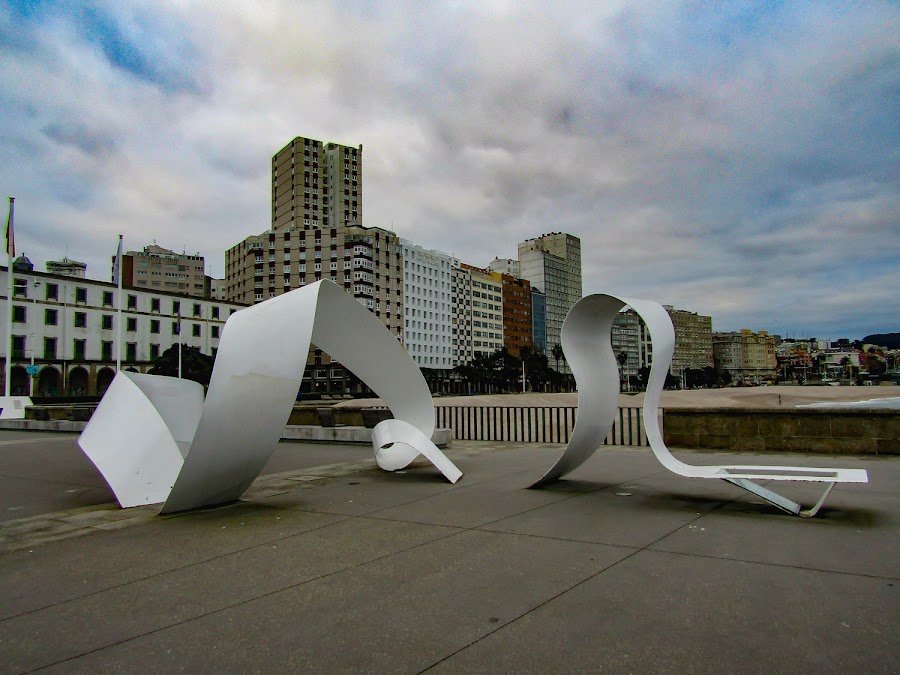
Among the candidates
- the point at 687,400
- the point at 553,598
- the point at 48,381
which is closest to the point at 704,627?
the point at 553,598

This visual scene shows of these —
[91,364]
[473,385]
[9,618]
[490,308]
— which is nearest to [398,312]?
[473,385]

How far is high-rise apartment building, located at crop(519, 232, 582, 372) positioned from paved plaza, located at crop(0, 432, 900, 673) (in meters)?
167

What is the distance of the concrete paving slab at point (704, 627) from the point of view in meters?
3.40

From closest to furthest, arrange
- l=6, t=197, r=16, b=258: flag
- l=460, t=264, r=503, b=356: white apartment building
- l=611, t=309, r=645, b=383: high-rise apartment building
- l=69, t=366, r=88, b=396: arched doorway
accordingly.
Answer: l=6, t=197, r=16, b=258: flag
l=69, t=366, r=88, b=396: arched doorway
l=460, t=264, r=503, b=356: white apartment building
l=611, t=309, r=645, b=383: high-rise apartment building

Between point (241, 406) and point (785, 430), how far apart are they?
472 inches

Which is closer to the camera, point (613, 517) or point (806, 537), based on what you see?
point (806, 537)

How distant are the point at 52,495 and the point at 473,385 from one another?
119491 mm

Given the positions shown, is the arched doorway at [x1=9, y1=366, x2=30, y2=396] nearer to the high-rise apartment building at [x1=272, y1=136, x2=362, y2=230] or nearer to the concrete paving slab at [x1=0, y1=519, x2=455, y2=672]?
the high-rise apartment building at [x1=272, y1=136, x2=362, y2=230]

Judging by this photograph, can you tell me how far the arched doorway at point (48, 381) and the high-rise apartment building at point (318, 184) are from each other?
60.5 m

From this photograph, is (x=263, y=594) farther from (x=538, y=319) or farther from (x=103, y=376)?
(x=538, y=319)

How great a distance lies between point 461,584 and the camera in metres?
4.80

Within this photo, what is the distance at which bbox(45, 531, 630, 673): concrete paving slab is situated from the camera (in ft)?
11.7

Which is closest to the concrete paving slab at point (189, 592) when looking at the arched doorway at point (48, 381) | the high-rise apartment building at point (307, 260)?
the arched doorway at point (48, 381)

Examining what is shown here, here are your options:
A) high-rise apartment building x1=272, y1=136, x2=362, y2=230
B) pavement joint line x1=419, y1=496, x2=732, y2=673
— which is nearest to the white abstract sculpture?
pavement joint line x1=419, y1=496, x2=732, y2=673
